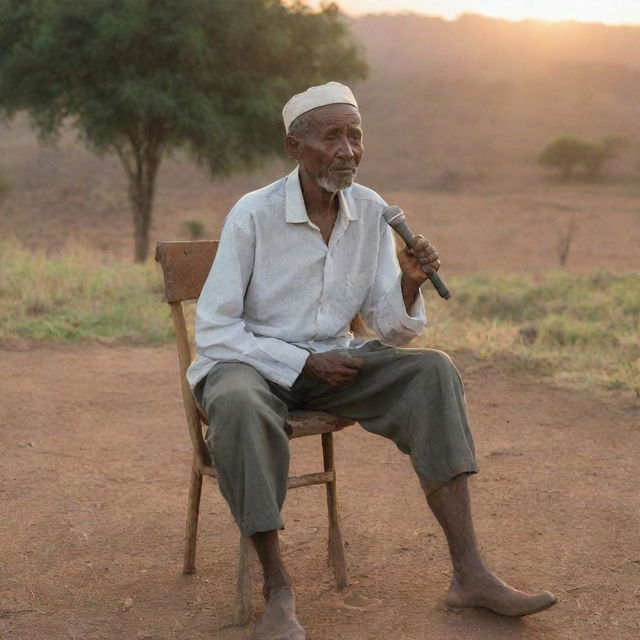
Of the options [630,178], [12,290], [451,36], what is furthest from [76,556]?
[451,36]

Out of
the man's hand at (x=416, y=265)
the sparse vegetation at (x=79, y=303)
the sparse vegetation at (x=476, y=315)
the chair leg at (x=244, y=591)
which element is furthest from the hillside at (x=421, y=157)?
the chair leg at (x=244, y=591)

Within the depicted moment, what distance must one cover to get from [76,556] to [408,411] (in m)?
1.41

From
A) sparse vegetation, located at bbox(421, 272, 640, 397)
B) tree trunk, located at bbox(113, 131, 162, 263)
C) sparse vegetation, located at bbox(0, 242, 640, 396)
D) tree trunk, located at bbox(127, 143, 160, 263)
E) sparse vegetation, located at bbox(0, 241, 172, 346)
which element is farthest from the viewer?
tree trunk, located at bbox(127, 143, 160, 263)

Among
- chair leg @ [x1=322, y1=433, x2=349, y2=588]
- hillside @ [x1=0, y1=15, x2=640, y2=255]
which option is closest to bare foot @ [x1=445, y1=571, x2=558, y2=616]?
chair leg @ [x1=322, y1=433, x2=349, y2=588]

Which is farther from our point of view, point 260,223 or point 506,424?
point 506,424

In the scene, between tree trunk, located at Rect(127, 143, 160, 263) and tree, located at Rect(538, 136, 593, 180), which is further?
tree, located at Rect(538, 136, 593, 180)

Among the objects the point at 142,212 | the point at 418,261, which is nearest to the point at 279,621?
the point at 418,261

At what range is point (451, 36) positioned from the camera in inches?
4011

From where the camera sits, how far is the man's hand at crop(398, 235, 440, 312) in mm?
2934

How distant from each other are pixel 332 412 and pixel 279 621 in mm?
740

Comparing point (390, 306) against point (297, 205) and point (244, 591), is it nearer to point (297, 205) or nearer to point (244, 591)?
point (297, 205)

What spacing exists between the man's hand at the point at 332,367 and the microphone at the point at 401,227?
1.16 feet

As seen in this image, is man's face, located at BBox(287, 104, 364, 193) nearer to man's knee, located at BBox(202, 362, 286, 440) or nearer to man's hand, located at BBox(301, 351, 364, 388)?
man's hand, located at BBox(301, 351, 364, 388)

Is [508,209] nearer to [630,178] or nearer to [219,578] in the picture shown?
[630,178]
